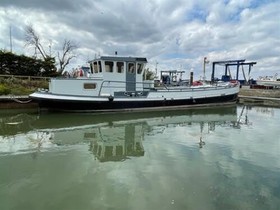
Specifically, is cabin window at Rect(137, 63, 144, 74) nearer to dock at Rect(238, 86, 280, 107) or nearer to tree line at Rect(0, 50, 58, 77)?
dock at Rect(238, 86, 280, 107)

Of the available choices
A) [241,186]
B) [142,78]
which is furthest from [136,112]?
[241,186]

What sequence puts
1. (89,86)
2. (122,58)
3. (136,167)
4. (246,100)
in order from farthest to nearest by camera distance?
(246,100) < (122,58) < (89,86) < (136,167)

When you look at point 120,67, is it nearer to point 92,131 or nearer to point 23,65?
point 92,131

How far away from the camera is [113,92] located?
14266 millimetres

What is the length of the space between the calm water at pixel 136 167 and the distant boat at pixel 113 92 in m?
2.68

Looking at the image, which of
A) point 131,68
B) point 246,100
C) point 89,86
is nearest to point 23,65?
point 89,86

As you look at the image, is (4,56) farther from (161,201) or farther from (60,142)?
(161,201)

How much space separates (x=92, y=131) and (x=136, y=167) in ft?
13.8

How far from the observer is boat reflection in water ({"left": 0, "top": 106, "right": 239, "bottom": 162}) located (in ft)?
22.9

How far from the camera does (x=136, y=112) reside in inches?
567

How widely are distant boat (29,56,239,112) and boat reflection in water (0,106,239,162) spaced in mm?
624

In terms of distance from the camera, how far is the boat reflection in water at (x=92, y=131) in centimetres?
698

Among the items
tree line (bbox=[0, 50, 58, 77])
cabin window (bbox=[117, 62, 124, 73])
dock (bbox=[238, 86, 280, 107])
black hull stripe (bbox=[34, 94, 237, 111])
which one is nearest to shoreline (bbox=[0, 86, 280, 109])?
dock (bbox=[238, 86, 280, 107])

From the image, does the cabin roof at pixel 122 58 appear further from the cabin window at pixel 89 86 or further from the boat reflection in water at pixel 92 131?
the boat reflection in water at pixel 92 131
